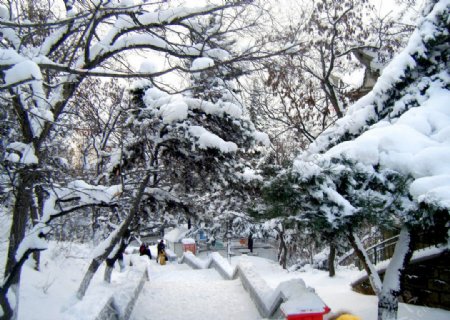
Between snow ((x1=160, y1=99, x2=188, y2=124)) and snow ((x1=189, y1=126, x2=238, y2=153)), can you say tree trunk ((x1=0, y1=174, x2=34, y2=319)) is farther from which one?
snow ((x1=189, y1=126, x2=238, y2=153))

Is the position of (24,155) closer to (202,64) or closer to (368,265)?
(202,64)

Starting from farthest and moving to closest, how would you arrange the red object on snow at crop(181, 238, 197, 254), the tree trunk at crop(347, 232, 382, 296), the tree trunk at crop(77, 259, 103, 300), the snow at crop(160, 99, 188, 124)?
1. the red object on snow at crop(181, 238, 197, 254)
2. the snow at crop(160, 99, 188, 124)
3. the tree trunk at crop(77, 259, 103, 300)
4. the tree trunk at crop(347, 232, 382, 296)

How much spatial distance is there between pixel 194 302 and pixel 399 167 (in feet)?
23.1

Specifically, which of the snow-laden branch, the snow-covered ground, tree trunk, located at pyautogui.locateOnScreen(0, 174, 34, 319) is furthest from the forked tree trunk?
tree trunk, located at pyautogui.locateOnScreen(0, 174, 34, 319)

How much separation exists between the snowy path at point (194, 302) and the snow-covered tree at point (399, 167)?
4.19 meters

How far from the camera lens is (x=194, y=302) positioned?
10.6 meters

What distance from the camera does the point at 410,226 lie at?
5.32m

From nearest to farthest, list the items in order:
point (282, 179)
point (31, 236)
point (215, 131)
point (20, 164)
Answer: point (20, 164) < point (31, 236) < point (282, 179) < point (215, 131)

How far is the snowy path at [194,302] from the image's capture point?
9.38m

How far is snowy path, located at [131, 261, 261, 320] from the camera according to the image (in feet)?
30.8

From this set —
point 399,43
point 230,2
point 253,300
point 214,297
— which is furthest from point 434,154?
point 399,43

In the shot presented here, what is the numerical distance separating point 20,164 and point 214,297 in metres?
7.48

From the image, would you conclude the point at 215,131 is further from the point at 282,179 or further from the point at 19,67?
the point at 19,67

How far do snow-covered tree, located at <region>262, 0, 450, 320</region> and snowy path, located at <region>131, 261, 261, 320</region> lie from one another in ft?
13.7
